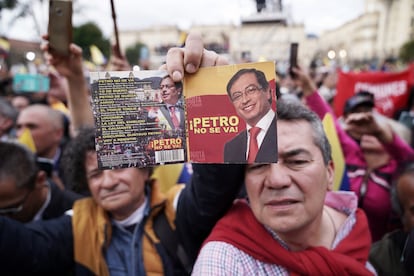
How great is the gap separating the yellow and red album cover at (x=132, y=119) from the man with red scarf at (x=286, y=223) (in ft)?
1.35

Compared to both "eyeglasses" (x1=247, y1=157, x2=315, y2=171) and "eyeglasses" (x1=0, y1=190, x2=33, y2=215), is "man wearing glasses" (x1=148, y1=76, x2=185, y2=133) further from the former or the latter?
"eyeglasses" (x1=0, y1=190, x2=33, y2=215)

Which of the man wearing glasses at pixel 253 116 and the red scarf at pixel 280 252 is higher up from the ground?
the man wearing glasses at pixel 253 116

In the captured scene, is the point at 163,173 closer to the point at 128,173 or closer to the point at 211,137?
the point at 128,173

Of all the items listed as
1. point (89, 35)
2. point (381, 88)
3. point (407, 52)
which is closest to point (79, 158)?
point (381, 88)

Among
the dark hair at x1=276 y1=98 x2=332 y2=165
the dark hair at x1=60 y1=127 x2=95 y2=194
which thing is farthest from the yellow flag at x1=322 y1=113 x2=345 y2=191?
the dark hair at x1=60 y1=127 x2=95 y2=194

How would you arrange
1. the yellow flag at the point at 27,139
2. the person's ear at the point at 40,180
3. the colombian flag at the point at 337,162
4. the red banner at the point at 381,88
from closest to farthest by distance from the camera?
1. the person's ear at the point at 40,180
2. the colombian flag at the point at 337,162
3. the yellow flag at the point at 27,139
4. the red banner at the point at 381,88

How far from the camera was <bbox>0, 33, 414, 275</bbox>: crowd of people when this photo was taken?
49.0 inches

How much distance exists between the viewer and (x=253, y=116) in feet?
3.19

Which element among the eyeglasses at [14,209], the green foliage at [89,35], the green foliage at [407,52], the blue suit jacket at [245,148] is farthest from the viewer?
the green foliage at [407,52]

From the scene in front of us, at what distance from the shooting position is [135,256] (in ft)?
5.40

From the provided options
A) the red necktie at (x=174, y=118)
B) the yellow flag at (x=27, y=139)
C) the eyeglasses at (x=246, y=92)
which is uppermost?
the eyeglasses at (x=246, y=92)

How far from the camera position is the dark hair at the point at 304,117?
1.35 metres

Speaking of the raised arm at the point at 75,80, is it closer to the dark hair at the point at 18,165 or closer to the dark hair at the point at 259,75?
the dark hair at the point at 18,165

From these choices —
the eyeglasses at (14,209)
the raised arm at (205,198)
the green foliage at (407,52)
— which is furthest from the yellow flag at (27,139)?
the green foliage at (407,52)
